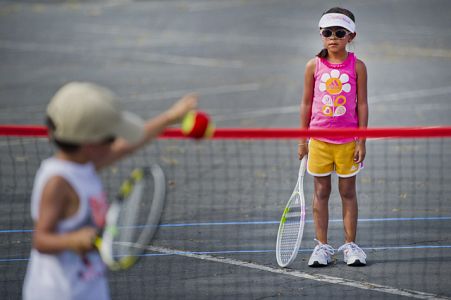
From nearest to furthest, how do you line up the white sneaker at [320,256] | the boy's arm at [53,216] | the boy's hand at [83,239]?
the boy's hand at [83,239]
the boy's arm at [53,216]
the white sneaker at [320,256]

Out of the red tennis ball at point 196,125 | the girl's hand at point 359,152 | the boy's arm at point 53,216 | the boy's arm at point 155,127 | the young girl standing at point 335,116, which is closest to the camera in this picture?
the boy's arm at point 53,216

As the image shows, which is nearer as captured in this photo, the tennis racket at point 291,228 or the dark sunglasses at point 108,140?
the dark sunglasses at point 108,140

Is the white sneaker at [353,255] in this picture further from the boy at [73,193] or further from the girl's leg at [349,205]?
the boy at [73,193]

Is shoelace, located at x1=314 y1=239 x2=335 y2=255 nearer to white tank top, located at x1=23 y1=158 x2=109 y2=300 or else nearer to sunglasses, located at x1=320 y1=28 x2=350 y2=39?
sunglasses, located at x1=320 y1=28 x2=350 y2=39

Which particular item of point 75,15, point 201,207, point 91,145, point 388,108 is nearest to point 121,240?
point 91,145

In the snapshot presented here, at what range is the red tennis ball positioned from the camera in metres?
5.18

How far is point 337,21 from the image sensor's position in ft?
27.5

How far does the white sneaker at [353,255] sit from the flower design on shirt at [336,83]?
4.22 feet

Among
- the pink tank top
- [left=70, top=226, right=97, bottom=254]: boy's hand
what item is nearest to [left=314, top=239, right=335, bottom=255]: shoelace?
the pink tank top

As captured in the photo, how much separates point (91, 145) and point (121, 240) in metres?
0.50

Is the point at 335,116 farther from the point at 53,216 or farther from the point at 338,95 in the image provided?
the point at 53,216

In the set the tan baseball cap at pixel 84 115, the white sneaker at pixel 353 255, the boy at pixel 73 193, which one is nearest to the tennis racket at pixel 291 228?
the white sneaker at pixel 353 255

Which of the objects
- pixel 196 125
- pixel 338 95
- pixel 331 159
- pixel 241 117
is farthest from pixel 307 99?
pixel 241 117

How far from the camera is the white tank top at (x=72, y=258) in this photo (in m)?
4.61
